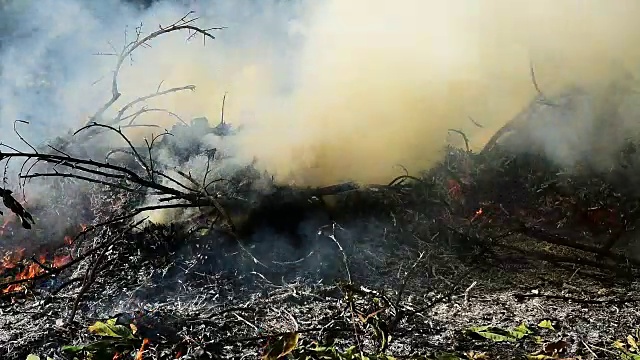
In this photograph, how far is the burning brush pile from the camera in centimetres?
300

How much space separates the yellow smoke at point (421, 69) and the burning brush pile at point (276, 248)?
329 mm

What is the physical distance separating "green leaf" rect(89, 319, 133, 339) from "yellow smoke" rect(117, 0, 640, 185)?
2.01 m

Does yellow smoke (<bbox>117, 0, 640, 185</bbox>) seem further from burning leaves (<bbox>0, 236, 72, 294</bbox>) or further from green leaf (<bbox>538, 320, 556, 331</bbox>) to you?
green leaf (<bbox>538, 320, 556, 331</bbox>)

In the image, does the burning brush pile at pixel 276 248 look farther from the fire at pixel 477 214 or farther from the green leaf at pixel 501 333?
the green leaf at pixel 501 333

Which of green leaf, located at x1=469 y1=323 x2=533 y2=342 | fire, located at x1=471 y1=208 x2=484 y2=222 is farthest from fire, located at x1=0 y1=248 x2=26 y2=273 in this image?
fire, located at x1=471 y1=208 x2=484 y2=222

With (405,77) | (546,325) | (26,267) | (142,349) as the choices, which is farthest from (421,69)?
(26,267)

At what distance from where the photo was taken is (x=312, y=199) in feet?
13.8

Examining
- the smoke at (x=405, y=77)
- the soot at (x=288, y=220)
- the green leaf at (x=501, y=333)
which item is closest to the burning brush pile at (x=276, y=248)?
the soot at (x=288, y=220)

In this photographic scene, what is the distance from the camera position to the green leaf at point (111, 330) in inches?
115

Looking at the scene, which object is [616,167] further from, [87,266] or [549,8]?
[87,266]

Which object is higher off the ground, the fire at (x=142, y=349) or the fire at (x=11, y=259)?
the fire at (x=11, y=259)

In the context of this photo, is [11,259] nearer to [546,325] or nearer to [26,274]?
[26,274]

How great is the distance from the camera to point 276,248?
390cm

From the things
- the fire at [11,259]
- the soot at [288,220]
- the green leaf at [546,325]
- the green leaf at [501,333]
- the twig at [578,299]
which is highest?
the soot at [288,220]
